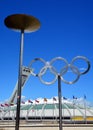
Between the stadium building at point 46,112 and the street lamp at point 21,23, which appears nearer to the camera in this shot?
the street lamp at point 21,23

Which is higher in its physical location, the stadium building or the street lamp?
the street lamp

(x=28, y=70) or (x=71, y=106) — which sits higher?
(x=28, y=70)

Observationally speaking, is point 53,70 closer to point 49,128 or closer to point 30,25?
point 30,25

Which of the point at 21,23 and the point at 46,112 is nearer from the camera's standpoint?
the point at 21,23

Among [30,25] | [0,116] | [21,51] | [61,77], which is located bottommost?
[0,116]

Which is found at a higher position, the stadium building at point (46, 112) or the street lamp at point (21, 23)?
the street lamp at point (21, 23)

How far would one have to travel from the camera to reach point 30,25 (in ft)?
69.5

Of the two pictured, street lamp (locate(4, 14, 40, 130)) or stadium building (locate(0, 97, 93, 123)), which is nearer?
street lamp (locate(4, 14, 40, 130))

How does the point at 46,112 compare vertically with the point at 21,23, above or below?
below

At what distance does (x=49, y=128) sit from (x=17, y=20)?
15621 mm

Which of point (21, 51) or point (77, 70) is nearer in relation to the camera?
point (21, 51)

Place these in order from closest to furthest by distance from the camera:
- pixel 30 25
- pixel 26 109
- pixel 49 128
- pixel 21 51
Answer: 1. pixel 21 51
2. pixel 30 25
3. pixel 49 128
4. pixel 26 109

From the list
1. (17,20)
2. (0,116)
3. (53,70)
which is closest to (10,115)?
(0,116)

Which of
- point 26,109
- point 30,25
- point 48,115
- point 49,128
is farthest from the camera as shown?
point 26,109
